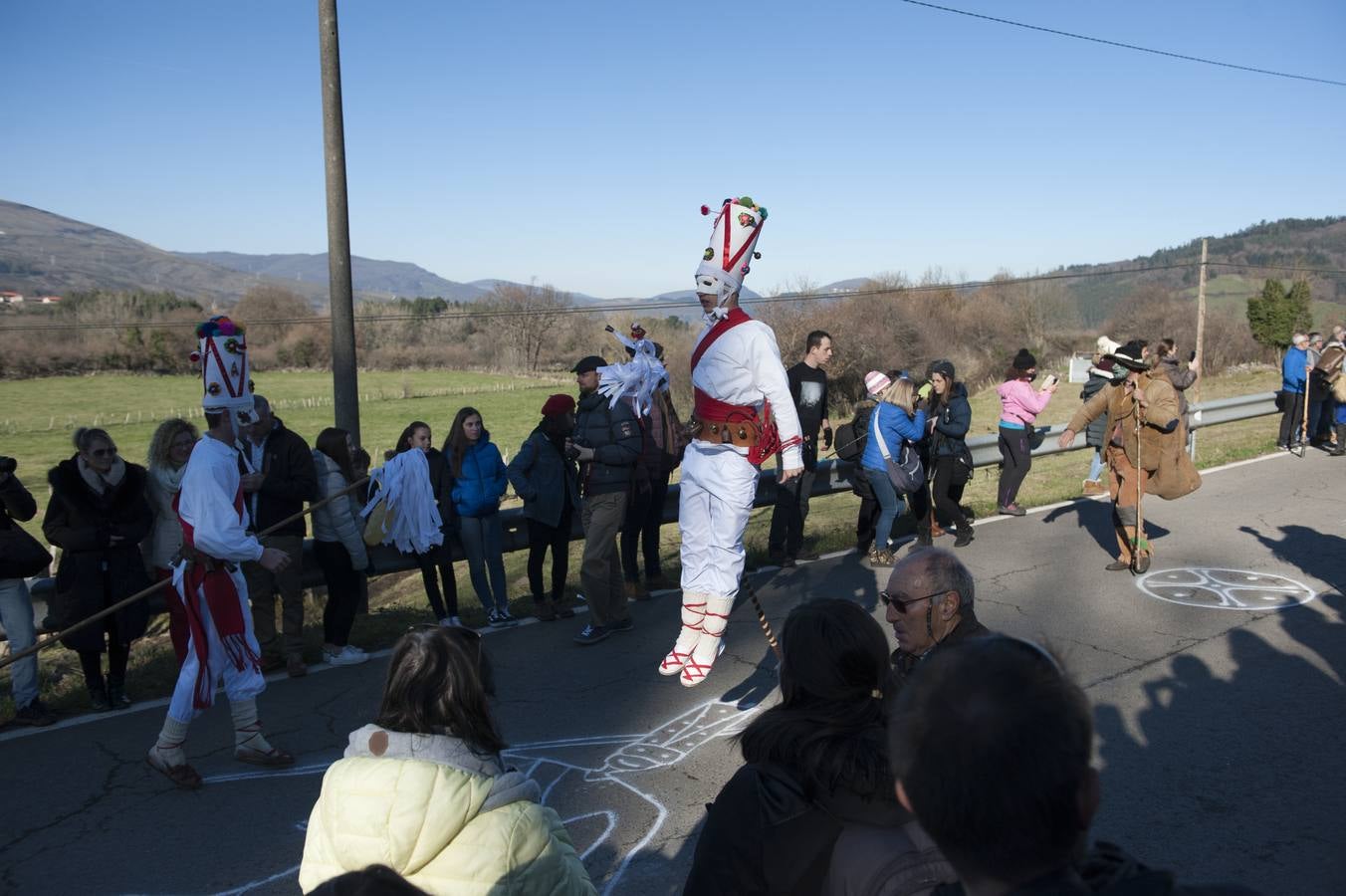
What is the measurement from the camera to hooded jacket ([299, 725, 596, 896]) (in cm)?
250

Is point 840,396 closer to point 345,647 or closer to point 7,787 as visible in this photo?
point 345,647

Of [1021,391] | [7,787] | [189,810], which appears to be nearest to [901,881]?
[189,810]

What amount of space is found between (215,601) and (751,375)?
3296mm

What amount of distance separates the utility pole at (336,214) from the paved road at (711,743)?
3.18m

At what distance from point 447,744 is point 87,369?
69.5 metres

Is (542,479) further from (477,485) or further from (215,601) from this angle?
(215,601)

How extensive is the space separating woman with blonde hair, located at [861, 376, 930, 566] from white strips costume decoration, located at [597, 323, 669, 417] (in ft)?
8.51

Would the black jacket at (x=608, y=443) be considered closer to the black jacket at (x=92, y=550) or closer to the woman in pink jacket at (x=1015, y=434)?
the black jacket at (x=92, y=550)

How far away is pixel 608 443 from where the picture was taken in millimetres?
7699

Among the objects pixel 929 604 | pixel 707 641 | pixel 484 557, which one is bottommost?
pixel 707 641

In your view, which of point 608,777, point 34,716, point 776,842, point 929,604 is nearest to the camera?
point 776,842

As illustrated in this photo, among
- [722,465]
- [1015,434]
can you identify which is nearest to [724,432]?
[722,465]

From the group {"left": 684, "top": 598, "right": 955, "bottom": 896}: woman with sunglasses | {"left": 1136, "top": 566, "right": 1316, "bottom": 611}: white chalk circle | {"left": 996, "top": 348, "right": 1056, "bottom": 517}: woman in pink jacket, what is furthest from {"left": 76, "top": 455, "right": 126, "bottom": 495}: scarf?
{"left": 996, "top": 348, "right": 1056, "bottom": 517}: woman in pink jacket

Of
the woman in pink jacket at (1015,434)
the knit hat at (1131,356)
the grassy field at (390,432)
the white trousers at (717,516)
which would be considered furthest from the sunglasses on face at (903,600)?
the woman in pink jacket at (1015,434)
